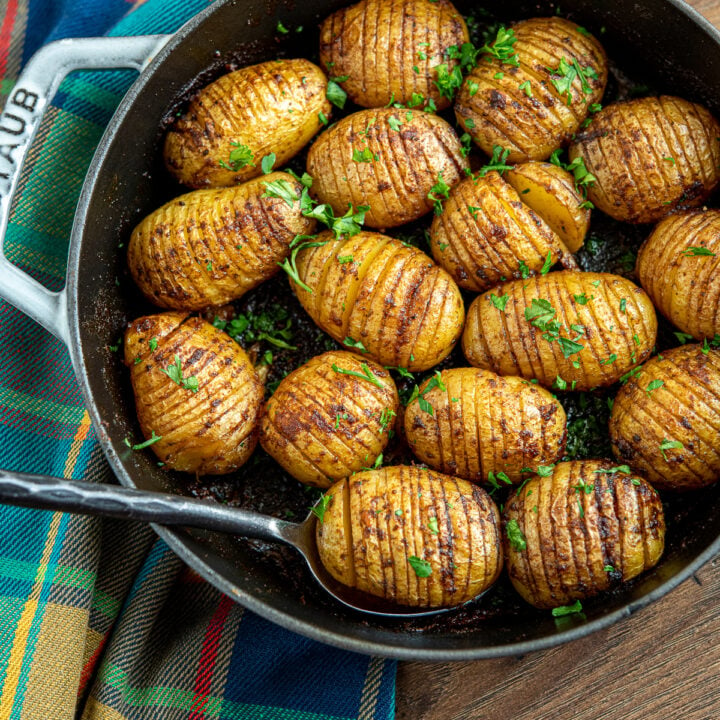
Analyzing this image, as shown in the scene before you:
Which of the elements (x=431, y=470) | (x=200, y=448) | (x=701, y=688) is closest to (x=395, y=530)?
(x=431, y=470)

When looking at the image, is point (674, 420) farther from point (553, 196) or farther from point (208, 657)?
point (208, 657)

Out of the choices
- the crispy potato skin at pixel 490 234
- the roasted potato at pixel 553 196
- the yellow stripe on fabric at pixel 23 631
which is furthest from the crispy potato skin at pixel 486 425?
the yellow stripe on fabric at pixel 23 631

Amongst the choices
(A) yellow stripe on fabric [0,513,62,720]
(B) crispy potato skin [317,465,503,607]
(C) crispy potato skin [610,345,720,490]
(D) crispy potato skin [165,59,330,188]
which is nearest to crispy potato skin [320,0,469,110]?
(D) crispy potato skin [165,59,330,188]

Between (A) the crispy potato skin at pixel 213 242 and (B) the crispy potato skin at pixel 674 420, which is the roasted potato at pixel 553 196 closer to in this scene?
(B) the crispy potato skin at pixel 674 420

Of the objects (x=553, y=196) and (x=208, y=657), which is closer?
(x=553, y=196)

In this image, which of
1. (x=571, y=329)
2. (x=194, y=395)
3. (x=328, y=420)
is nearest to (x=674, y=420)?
(x=571, y=329)

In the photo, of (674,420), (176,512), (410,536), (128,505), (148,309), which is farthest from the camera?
(148,309)

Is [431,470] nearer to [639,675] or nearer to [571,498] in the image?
[571,498]
